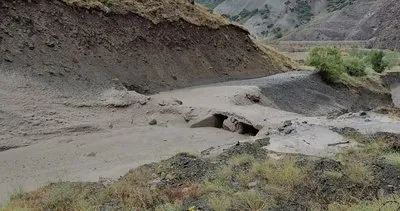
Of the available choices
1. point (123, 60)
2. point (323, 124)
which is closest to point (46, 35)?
point (123, 60)

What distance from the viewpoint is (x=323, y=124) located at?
2047cm

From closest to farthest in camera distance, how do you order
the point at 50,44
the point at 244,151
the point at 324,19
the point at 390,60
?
1. the point at 244,151
2. the point at 50,44
3. the point at 390,60
4. the point at 324,19

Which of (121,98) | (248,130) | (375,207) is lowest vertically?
(248,130)

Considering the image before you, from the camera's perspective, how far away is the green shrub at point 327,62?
42125mm

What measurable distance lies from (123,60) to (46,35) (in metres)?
4.78

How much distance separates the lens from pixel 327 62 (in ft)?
141

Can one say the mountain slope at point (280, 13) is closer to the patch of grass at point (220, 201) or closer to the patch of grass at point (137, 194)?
the patch of grass at point (137, 194)

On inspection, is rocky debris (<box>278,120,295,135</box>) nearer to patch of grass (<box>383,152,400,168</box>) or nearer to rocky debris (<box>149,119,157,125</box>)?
patch of grass (<box>383,152,400,168</box>)

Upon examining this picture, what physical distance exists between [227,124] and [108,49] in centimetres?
839

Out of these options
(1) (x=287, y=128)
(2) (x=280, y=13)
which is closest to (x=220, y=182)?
(1) (x=287, y=128)

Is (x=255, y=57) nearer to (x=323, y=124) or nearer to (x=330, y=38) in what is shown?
(x=323, y=124)

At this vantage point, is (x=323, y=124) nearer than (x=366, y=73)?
Yes

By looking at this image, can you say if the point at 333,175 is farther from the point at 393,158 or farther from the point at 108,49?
the point at 108,49

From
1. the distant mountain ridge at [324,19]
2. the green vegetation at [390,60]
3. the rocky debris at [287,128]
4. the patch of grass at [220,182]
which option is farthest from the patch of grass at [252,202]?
the distant mountain ridge at [324,19]
